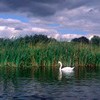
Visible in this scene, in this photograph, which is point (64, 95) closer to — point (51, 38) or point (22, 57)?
point (22, 57)

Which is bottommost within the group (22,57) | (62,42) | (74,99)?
(74,99)

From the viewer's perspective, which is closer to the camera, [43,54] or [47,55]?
[43,54]

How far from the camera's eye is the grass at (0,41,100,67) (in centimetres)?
2920

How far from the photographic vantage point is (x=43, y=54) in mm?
30250

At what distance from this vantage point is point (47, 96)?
38.3 ft

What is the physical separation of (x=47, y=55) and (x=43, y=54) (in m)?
0.52

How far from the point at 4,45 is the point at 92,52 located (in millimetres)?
11716

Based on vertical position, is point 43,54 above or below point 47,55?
above

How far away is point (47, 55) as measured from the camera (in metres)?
30.4

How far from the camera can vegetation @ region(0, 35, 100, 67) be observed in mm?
29219

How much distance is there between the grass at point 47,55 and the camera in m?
29.2

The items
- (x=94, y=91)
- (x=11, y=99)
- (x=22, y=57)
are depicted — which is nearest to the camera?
(x=11, y=99)

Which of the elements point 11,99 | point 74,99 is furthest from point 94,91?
point 11,99

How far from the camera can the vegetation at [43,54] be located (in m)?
29.2
